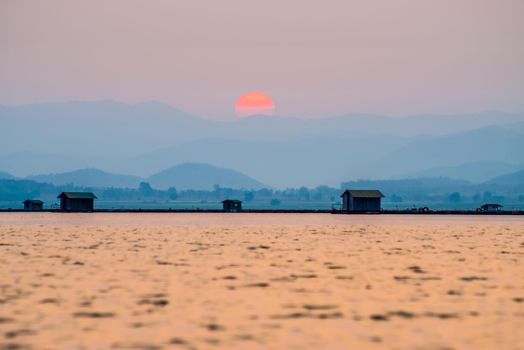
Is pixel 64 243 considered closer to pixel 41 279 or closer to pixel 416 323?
pixel 41 279

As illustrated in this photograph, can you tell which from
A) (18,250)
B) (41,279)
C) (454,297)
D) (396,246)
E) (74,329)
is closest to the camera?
(74,329)

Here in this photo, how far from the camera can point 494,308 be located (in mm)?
33594

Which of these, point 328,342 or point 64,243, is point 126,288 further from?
point 64,243

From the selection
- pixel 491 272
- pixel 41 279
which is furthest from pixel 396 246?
pixel 41 279

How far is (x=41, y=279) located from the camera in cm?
4362

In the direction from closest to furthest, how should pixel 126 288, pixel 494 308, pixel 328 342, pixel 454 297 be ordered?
pixel 328 342, pixel 494 308, pixel 454 297, pixel 126 288

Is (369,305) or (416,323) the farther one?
(369,305)

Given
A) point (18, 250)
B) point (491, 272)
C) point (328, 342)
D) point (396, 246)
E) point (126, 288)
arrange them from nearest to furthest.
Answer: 1. point (328, 342)
2. point (126, 288)
3. point (491, 272)
4. point (18, 250)
5. point (396, 246)

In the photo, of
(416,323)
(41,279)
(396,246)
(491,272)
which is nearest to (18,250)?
(41,279)

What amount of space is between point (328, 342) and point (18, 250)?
149ft

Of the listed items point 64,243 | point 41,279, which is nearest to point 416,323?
point 41,279

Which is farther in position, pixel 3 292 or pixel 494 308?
pixel 3 292

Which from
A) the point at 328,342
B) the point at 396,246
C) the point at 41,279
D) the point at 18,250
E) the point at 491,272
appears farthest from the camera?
the point at 396,246

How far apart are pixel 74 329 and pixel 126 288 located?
36.7 ft
